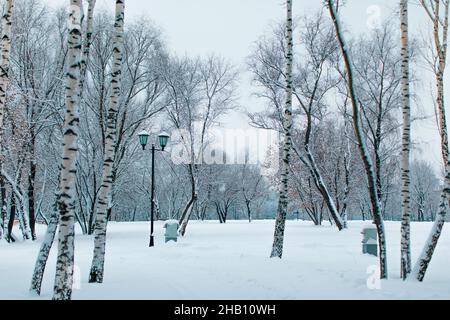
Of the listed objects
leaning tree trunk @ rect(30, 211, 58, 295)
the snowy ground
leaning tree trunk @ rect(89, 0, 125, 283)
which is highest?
leaning tree trunk @ rect(89, 0, 125, 283)

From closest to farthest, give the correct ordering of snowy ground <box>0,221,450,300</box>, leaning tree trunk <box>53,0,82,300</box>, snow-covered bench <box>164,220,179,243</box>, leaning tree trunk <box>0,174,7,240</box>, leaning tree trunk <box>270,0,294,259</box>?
leaning tree trunk <box>53,0,82,300</box> → snowy ground <box>0,221,450,300</box> → leaning tree trunk <box>270,0,294,259</box> → snow-covered bench <box>164,220,179,243</box> → leaning tree trunk <box>0,174,7,240</box>

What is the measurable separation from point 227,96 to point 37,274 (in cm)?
1801

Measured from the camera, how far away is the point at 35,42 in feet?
68.3

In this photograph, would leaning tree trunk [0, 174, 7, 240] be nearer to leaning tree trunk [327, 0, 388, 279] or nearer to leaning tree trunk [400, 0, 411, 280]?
leaning tree trunk [327, 0, 388, 279]

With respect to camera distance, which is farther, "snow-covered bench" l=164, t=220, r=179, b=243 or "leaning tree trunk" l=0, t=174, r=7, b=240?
"leaning tree trunk" l=0, t=174, r=7, b=240

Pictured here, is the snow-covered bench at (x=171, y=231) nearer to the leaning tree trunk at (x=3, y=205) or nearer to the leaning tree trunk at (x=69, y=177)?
the leaning tree trunk at (x=3, y=205)

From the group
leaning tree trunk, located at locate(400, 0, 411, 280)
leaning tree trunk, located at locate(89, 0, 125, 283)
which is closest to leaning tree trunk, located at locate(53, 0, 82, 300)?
leaning tree trunk, located at locate(89, 0, 125, 283)

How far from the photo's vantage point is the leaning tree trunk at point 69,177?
5.71 m

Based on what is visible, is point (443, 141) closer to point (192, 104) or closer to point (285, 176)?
point (285, 176)

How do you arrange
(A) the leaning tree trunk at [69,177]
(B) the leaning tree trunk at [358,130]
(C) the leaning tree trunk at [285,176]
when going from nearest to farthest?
(A) the leaning tree trunk at [69,177] < (B) the leaning tree trunk at [358,130] < (C) the leaning tree trunk at [285,176]

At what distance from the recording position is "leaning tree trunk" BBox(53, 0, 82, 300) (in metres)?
5.71

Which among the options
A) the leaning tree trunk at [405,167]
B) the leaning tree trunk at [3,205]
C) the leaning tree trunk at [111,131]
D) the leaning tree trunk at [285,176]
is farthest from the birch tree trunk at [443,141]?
the leaning tree trunk at [3,205]

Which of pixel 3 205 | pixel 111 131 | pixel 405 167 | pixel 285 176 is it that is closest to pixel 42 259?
pixel 111 131

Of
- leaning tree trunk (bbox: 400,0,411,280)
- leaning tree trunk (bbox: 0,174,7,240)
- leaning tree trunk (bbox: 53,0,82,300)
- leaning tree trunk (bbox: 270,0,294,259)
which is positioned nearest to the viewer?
leaning tree trunk (bbox: 53,0,82,300)
